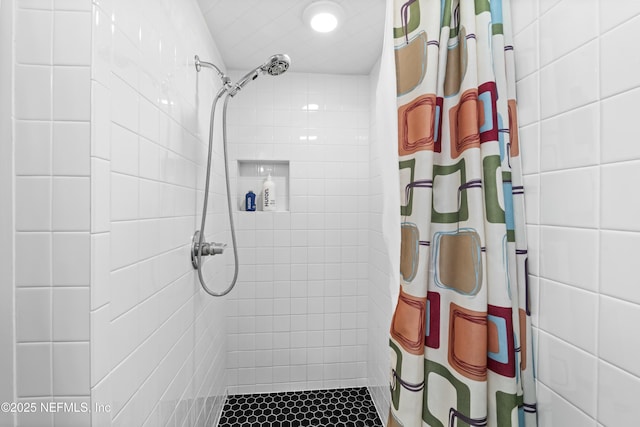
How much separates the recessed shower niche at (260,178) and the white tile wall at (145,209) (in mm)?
604

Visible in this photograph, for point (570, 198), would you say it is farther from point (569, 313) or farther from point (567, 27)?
point (567, 27)

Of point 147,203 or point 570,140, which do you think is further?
point 147,203

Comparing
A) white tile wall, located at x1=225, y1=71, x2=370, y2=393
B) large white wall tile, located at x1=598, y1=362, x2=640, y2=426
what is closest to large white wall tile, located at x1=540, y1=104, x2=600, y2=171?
large white wall tile, located at x1=598, y1=362, x2=640, y2=426

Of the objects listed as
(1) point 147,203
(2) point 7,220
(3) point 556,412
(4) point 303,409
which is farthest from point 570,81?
(4) point 303,409

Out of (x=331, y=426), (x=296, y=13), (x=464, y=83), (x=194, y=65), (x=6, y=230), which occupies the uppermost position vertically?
(x=296, y=13)

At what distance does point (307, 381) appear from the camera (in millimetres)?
1848

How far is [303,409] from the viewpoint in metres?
1.65

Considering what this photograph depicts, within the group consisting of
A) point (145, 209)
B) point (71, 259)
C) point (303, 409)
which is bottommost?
point (303, 409)

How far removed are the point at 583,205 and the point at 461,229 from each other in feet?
0.75

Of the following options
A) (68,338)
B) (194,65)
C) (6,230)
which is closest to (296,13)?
(194,65)

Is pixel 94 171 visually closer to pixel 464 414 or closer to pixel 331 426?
pixel 464 414

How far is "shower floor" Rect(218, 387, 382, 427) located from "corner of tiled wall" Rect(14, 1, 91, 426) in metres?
1.27

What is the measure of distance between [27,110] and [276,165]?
141 cm

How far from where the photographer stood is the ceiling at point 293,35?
1240 mm
